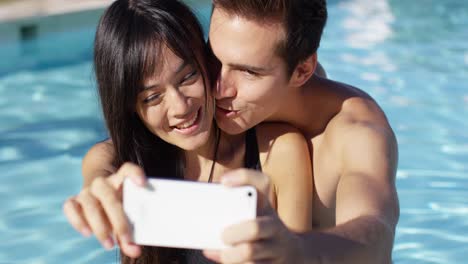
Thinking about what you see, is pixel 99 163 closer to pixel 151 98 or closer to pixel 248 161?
pixel 151 98

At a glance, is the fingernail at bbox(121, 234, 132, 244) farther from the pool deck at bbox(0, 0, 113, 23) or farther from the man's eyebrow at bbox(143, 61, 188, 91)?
the pool deck at bbox(0, 0, 113, 23)

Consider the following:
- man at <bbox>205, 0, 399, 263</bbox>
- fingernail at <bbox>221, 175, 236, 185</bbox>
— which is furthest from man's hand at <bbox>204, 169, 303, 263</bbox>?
man at <bbox>205, 0, 399, 263</bbox>

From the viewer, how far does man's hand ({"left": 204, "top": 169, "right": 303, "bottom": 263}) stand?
5.59 ft

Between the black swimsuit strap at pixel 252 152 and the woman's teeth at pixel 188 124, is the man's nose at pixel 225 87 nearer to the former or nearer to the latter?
the woman's teeth at pixel 188 124

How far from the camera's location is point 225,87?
290cm

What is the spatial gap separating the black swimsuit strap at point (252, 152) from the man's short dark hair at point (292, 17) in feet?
1.20

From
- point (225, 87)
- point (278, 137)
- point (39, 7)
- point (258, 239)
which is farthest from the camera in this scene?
point (39, 7)

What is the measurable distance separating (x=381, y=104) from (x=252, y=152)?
11.9 ft

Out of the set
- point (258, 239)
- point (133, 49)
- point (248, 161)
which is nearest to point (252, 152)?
point (248, 161)

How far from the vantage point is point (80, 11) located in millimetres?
8484

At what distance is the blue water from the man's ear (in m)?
1.86

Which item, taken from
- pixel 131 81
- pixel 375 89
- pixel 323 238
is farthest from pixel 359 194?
pixel 375 89

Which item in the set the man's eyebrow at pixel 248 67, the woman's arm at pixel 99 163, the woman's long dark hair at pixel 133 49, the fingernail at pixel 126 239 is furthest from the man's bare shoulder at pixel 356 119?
the fingernail at pixel 126 239

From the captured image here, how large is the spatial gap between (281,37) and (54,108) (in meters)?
4.11
